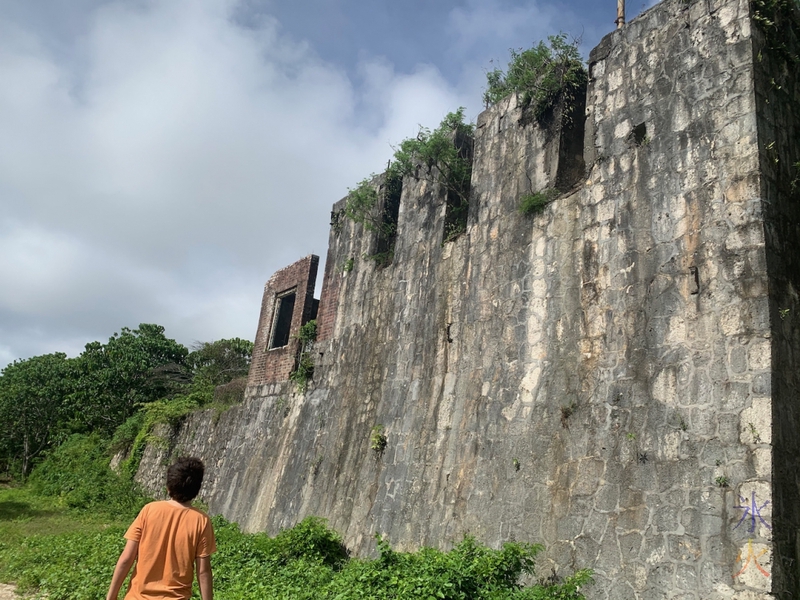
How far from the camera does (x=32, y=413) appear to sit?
952 inches

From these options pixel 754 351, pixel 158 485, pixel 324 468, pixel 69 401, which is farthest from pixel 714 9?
pixel 69 401

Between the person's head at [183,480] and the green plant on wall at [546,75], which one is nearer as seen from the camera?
the person's head at [183,480]

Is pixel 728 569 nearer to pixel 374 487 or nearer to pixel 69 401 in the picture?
pixel 374 487

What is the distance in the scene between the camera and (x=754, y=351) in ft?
16.1

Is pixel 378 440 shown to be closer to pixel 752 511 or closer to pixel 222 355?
pixel 752 511

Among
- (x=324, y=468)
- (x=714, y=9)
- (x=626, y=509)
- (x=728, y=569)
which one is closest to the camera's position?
(x=728, y=569)

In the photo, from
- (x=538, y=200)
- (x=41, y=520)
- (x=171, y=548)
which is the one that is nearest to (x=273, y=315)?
(x=41, y=520)

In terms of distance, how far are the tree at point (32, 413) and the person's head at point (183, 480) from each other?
75.5 ft

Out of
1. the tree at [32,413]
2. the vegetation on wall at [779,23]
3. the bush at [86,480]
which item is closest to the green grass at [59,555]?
the bush at [86,480]

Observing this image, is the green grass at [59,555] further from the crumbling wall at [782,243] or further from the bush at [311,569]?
the crumbling wall at [782,243]

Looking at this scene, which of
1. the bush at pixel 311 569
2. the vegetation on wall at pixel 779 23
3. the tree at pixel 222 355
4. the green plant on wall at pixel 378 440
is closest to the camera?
the bush at pixel 311 569

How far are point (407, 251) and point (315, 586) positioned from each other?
496cm

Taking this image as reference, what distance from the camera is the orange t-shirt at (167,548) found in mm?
3328

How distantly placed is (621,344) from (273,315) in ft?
30.1
